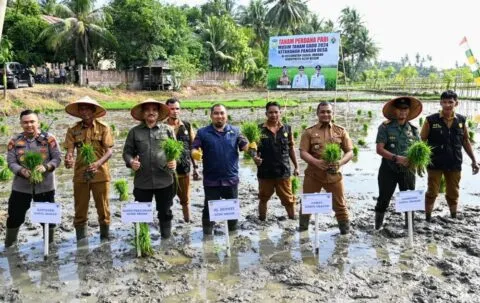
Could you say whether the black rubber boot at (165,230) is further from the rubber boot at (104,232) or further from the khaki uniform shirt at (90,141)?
the khaki uniform shirt at (90,141)

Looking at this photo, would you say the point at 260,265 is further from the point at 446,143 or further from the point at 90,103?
the point at 446,143

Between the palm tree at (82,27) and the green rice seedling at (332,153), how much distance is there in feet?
103

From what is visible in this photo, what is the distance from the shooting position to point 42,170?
4875mm

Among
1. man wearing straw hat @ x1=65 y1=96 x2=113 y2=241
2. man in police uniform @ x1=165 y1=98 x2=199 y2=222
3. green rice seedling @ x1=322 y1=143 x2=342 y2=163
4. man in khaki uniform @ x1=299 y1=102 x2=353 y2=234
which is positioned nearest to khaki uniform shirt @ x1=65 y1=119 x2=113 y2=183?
man wearing straw hat @ x1=65 y1=96 x2=113 y2=241

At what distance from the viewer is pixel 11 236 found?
528cm

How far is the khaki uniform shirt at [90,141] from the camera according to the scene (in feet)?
17.1

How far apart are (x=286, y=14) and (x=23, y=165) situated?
2072 inches

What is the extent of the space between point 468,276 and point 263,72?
48.8m

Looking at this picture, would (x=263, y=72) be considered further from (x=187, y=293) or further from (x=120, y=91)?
(x=187, y=293)

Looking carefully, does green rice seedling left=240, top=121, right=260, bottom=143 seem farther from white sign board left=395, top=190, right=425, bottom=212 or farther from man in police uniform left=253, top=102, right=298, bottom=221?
white sign board left=395, top=190, right=425, bottom=212

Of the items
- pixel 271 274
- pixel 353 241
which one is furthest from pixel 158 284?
pixel 353 241

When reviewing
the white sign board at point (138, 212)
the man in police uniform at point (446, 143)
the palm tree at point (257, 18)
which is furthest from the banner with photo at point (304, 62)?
the palm tree at point (257, 18)

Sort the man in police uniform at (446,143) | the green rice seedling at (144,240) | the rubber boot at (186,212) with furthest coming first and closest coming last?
the rubber boot at (186,212), the man in police uniform at (446,143), the green rice seedling at (144,240)

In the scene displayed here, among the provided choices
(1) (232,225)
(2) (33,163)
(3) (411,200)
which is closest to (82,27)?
(1) (232,225)
